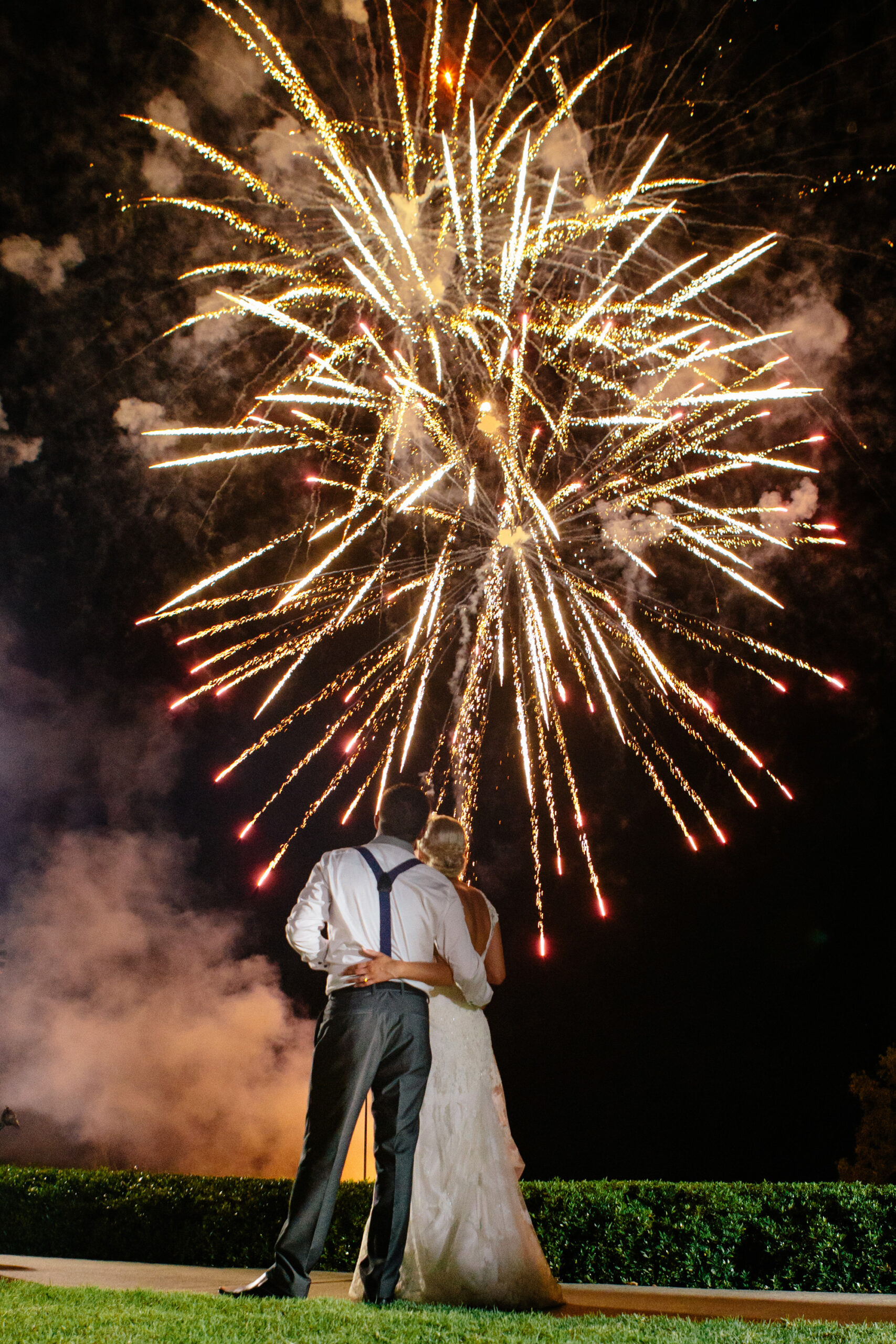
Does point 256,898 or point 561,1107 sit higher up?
point 256,898

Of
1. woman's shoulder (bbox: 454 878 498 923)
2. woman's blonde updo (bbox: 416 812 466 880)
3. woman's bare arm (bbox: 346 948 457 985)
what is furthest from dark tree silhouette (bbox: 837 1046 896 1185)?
woman's bare arm (bbox: 346 948 457 985)

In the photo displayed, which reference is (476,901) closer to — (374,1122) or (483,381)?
(374,1122)

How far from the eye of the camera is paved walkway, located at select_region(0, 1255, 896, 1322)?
432 cm

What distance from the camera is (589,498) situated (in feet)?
36.3

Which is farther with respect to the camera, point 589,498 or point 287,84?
point 589,498

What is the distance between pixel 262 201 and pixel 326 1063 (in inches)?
314

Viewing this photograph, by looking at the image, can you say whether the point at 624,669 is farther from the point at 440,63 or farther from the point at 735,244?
the point at 440,63

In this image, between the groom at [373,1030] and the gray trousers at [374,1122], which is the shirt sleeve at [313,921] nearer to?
the groom at [373,1030]

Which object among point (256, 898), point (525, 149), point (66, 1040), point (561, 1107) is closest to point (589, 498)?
point (525, 149)

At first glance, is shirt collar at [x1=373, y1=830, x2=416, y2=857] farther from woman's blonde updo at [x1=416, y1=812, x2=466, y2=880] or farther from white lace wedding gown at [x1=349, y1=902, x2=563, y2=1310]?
white lace wedding gown at [x1=349, y1=902, x2=563, y2=1310]

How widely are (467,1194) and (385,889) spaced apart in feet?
4.86

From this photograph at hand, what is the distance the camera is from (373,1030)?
3.54m

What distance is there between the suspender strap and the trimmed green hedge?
391 cm

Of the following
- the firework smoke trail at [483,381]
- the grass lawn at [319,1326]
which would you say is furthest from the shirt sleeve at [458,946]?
the firework smoke trail at [483,381]
